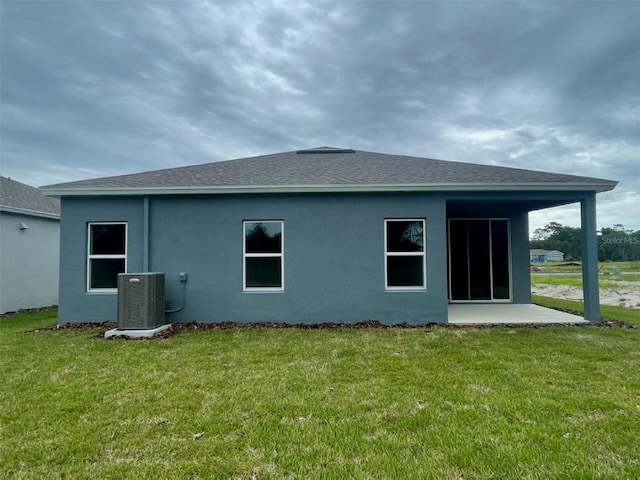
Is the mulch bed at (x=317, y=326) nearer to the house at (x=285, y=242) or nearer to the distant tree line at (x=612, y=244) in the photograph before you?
the house at (x=285, y=242)

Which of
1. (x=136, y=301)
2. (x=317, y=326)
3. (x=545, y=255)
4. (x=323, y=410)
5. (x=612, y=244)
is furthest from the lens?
(x=545, y=255)

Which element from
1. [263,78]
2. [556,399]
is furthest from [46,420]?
[263,78]

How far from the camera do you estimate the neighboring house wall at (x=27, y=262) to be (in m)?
10.3

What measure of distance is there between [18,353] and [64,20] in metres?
9.14

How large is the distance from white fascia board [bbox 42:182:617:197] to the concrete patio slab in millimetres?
2820

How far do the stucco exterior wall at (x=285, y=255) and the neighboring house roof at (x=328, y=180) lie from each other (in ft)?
1.00

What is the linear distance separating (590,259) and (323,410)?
283 inches

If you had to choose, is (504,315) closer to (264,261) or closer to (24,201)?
(264,261)

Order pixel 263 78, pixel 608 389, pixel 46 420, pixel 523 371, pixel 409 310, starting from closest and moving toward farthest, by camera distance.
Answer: pixel 46 420 < pixel 608 389 < pixel 523 371 < pixel 409 310 < pixel 263 78

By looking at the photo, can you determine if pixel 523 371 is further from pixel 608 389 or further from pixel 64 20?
pixel 64 20

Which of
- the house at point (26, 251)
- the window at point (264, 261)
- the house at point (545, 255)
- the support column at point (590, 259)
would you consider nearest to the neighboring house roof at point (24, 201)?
the house at point (26, 251)

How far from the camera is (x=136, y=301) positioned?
22.1 feet

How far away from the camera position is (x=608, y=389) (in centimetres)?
381

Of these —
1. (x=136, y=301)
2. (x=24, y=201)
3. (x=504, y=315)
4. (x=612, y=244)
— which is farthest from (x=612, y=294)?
(x=24, y=201)
